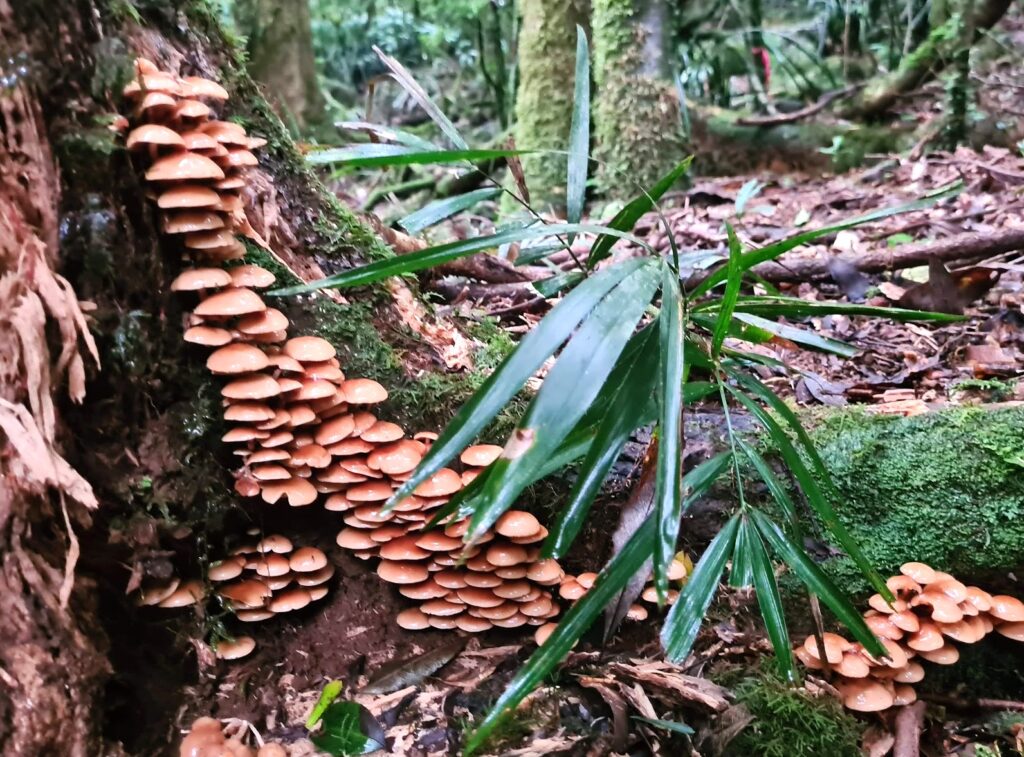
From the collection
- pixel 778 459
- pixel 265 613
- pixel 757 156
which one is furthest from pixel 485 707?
pixel 757 156

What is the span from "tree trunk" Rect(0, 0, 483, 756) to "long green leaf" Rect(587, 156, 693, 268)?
2.73 ft

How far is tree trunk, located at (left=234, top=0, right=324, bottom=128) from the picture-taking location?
28.0ft

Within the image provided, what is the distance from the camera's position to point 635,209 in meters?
2.07

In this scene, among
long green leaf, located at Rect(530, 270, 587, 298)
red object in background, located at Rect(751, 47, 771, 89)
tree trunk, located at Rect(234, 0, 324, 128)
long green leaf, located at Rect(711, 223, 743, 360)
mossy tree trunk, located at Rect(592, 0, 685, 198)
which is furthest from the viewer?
red object in background, located at Rect(751, 47, 771, 89)

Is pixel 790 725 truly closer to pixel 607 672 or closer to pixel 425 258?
pixel 607 672

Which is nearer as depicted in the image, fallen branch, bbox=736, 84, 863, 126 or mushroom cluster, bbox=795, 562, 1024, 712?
mushroom cluster, bbox=795, 562, 1024, 712

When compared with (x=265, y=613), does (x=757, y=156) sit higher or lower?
higher

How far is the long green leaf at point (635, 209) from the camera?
1923 millimetres

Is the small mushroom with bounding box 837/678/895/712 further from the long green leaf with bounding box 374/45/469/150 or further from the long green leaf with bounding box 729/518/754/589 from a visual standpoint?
the long green leaf with bounding box 374/45/469/150

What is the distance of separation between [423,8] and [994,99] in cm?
752

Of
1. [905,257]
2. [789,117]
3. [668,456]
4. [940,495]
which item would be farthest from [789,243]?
[789,117]

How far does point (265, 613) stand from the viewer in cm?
246

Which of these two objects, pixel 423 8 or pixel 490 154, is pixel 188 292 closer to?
pixel 490 154

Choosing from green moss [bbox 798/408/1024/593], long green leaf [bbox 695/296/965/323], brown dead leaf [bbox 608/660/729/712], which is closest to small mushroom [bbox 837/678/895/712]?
green moss [bbox 798/408/1024/593]
